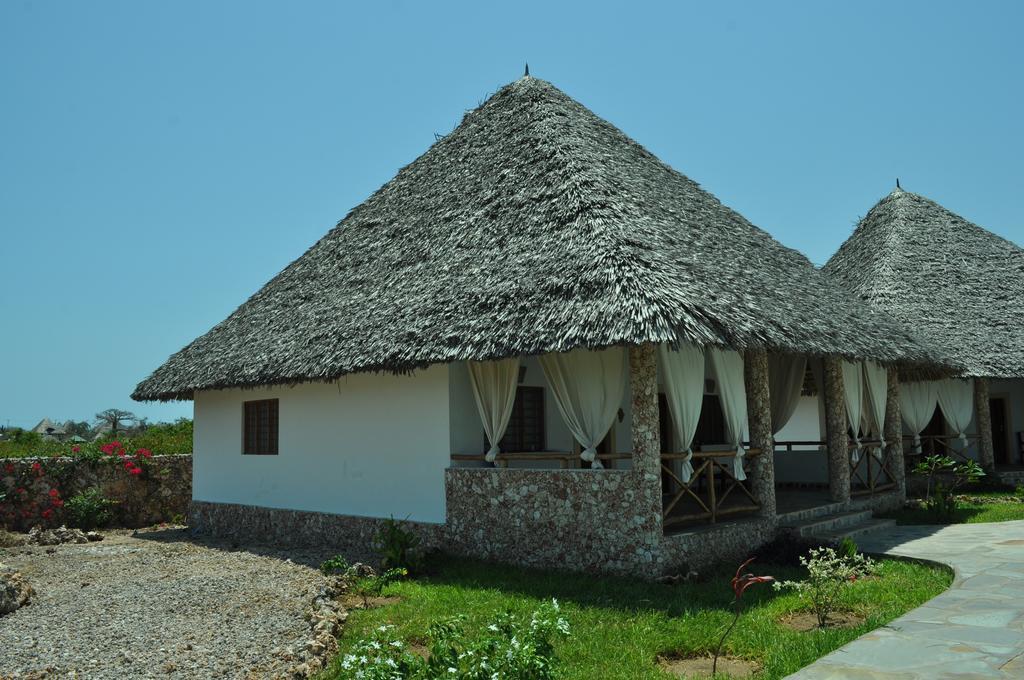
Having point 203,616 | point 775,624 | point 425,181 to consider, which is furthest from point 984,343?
point 203,616

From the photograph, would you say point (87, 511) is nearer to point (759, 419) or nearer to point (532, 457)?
point (532, 457)

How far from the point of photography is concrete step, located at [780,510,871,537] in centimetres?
1039

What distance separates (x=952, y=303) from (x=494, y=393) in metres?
13.3

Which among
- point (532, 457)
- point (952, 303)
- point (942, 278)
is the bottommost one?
point (532, 457)

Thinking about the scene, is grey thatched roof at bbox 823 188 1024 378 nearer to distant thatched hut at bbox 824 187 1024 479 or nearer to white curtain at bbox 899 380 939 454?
distant thatched hut at bbox 824 187 1024 479

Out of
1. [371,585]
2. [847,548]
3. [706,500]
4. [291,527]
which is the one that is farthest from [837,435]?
[291,527]

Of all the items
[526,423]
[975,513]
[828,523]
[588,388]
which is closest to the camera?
[588,388]

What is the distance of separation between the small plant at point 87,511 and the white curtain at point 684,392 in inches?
445

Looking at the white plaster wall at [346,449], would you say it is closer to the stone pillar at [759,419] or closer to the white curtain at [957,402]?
the stone pillar at [759,419]

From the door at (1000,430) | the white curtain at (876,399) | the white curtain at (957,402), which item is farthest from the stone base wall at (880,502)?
the door at (1000,430)

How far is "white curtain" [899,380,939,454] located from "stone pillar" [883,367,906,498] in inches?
138

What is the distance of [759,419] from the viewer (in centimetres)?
1047

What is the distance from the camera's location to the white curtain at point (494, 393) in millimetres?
9734

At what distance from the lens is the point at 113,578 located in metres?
9.80
